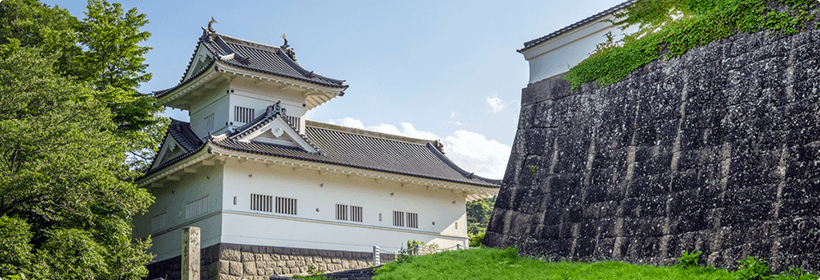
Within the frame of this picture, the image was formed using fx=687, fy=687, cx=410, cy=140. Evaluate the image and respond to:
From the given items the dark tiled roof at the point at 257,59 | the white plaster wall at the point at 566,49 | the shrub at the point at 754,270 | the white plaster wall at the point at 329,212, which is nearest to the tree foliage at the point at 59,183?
the white plaster wall at the point at 329,212

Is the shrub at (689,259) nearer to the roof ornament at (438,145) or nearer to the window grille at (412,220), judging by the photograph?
the window grille at (412,220)

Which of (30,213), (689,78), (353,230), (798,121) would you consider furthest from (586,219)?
(30,213)

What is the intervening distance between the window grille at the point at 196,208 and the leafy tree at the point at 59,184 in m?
2.90

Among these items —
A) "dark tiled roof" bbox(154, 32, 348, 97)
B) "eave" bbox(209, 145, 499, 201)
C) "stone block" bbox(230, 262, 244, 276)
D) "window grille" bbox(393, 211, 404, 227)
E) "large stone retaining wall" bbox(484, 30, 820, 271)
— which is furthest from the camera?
"window grille" bbox(393, 211, 404, 227)

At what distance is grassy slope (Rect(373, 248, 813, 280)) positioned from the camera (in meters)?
10.2

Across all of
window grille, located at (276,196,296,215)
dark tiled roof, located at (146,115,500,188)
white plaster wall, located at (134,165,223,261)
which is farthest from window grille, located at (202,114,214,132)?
window grille, located at (276,196,296,215)

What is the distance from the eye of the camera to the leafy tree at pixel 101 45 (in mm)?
21859

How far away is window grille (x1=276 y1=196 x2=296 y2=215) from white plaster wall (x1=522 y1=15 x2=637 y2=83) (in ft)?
31.0

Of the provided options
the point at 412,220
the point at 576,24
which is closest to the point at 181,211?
the point at 412,220

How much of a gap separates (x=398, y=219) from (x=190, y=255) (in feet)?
36.6

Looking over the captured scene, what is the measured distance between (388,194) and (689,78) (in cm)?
1364

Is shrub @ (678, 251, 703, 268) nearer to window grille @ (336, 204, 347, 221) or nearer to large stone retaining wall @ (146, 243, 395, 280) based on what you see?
large stone retaining wall @ (146, 243, 395, 280)

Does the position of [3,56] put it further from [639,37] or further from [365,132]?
[639,37]

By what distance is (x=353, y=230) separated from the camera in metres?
22.9
